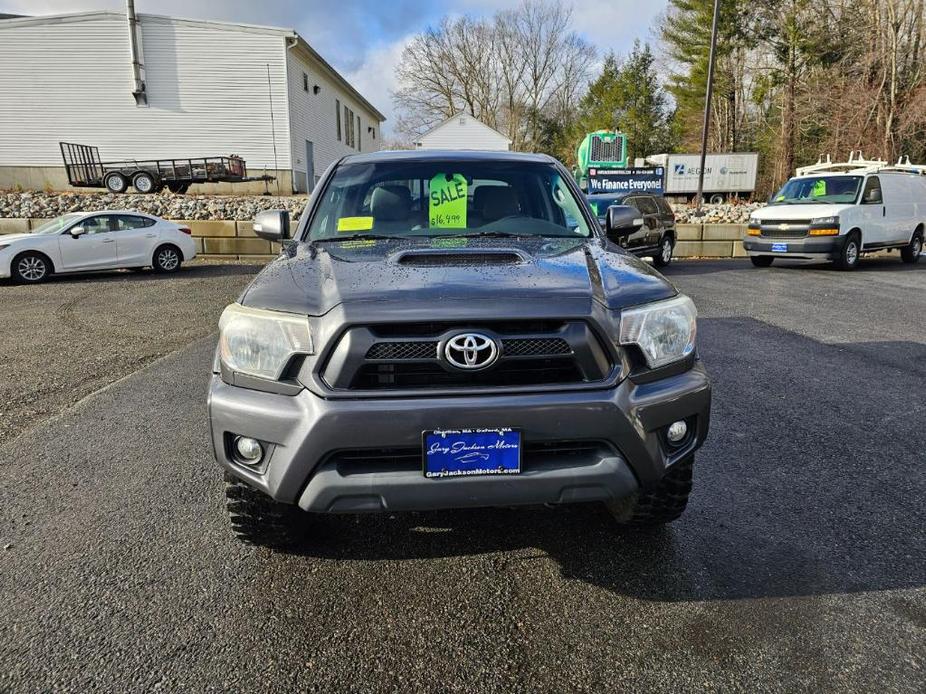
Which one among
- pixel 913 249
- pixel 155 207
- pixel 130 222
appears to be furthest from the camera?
pixel 155 207

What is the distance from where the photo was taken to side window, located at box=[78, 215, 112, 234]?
1212cm

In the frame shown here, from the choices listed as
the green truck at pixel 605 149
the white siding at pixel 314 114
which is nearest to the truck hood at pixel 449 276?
the white siding at pixel 314 114

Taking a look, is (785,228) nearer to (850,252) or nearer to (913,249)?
(850,252)

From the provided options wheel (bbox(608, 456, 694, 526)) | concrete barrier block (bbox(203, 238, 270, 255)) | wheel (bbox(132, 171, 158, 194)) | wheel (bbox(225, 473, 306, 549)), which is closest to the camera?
wheel (bbox(225, 473, 306, 549))

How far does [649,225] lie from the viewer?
13.2m

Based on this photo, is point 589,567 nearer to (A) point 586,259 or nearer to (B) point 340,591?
(B) point 340,591

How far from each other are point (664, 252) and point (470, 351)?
1278 centimetres

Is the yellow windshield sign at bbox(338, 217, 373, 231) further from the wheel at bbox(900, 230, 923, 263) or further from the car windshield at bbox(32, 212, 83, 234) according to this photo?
the wheel at bbox(900, 230, 923, 263)

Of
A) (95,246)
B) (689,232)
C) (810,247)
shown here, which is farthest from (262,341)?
(689,232)

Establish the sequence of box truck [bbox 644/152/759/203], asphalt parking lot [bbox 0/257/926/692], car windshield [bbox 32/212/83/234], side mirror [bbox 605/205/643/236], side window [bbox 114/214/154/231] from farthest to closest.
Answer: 1. box truck [bbox 644/152/759/203]
2. side window [bbox 114/214/154/231]
3. car windshield [bbox 32/212/83/234]
4. side mirror [bbox 605/205/643/236]
5. asphalt parking lot [bbox 0/257/926/692]

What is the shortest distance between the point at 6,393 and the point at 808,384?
256 inches

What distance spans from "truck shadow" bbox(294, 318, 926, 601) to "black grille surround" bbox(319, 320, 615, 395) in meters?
0.95

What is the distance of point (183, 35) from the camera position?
26547 mm

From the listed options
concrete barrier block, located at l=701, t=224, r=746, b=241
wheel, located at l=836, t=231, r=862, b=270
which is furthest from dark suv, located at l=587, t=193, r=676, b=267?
wheel, located at l=836, t=231, r=862, b=270
